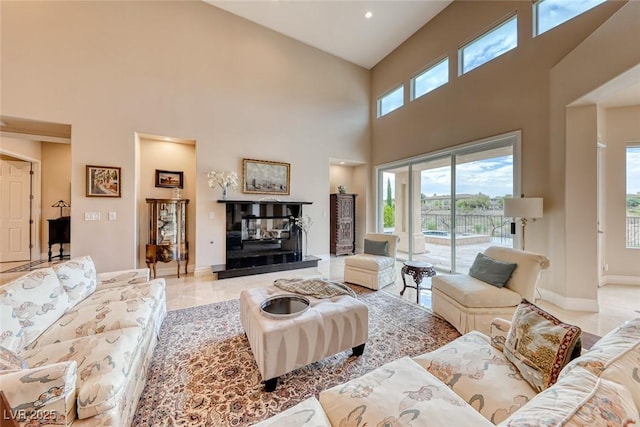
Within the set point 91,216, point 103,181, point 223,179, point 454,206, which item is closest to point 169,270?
point 91,216

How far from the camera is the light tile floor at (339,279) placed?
9.60 feet

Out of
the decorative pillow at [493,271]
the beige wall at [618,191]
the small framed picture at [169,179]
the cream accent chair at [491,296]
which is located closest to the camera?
the cream accent chair at [491,296]

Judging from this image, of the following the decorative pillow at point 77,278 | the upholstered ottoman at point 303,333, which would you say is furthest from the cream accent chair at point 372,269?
the decorative pillow at point 77,278

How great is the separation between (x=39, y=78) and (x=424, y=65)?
6.99 m

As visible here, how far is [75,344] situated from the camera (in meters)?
1.51

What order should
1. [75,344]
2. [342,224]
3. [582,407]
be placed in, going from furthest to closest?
[342,224] → [75,344] → [582,407]

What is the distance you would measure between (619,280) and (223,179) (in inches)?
295

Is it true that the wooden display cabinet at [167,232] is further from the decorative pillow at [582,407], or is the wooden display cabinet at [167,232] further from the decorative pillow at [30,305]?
the decorative pillow at [582,407]

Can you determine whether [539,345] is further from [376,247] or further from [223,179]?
[223,179]

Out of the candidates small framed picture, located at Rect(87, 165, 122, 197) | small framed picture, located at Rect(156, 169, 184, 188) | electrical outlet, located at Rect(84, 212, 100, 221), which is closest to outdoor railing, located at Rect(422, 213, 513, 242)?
small framed picture, located at Rect(156, 169, 184, 188)

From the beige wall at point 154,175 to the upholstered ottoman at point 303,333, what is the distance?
347 centimetres

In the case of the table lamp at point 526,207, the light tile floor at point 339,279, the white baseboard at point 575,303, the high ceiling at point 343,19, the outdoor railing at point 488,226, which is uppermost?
the high ceiling at point 343,19

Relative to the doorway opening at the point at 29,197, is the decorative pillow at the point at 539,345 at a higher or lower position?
lower

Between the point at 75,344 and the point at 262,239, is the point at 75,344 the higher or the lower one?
the lower one
